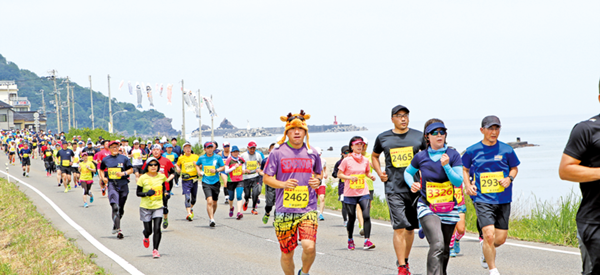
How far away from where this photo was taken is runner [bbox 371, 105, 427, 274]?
25.9 feet

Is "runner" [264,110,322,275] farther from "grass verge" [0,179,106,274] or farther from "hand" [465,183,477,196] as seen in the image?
"grass verge" [0,179,106,274]

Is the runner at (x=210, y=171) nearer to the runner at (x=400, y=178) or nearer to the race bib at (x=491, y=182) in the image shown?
the runner at (x=400, y=178)

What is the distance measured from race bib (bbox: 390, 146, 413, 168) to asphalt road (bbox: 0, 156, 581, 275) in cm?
160

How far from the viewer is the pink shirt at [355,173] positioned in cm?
1065

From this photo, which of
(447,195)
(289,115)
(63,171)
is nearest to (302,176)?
(289,115)

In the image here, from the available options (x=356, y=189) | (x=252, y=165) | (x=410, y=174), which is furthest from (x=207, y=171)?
(x=410, y=174)

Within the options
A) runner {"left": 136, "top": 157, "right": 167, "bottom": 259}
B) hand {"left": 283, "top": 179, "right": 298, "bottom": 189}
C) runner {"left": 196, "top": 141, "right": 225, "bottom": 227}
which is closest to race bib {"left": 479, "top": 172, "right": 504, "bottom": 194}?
hand {"left": 283, "top": 179, "right": 298, "bottom": 189}

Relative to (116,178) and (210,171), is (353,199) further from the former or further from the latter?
(116,178)

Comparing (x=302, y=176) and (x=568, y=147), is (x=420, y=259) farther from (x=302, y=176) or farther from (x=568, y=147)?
(x=568, y=147)

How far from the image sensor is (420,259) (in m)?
9.39

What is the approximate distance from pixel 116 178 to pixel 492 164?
8.35 m

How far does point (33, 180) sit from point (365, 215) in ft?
83.3

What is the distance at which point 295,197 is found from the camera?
6.58m

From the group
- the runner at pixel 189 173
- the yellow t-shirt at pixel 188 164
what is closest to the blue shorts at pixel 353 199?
the runner at pixel 189 173
